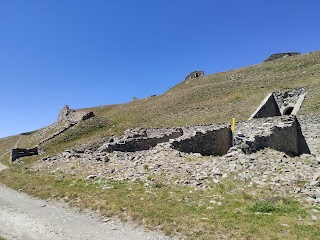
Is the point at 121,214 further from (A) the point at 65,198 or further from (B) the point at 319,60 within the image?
(B) the point at 319,60

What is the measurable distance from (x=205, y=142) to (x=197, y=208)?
15106 millimetres

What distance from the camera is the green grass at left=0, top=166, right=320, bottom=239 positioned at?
980cm

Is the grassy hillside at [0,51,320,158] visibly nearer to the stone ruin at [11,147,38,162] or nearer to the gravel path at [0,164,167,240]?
the stone ruin at [11,147,38,162]

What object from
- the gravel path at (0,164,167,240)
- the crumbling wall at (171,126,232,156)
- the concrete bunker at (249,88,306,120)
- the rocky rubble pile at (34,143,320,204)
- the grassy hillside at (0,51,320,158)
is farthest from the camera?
the grassy hillside at (0,51,320,158)

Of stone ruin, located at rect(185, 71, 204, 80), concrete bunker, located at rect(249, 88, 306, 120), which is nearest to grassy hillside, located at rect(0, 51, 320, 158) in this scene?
concrete bunker, located at rect(249, 88, 306, 120)

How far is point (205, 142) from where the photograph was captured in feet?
88.1

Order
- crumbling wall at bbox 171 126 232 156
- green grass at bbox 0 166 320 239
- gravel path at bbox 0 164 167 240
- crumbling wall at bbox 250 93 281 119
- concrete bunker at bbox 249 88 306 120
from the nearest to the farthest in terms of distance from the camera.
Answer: green grass at bbox 0 166 320 239 → gravel path at bbox 0 164 167 240 → crumbling wall at bbox 171 126 232 156 → crumbling wall at bbox 250 93 281 119 → concrete bunker at bbox 249 88 306 120

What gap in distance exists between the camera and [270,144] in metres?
25.6

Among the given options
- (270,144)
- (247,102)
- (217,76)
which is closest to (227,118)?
(247,102)

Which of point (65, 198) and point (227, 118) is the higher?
point (227, 118)

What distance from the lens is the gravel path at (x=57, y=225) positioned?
10.3 meters

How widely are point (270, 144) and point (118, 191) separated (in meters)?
16.1

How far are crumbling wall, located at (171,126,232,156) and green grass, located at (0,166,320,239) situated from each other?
30.9 feet

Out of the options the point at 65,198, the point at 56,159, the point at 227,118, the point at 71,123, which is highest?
the point at 71,123
